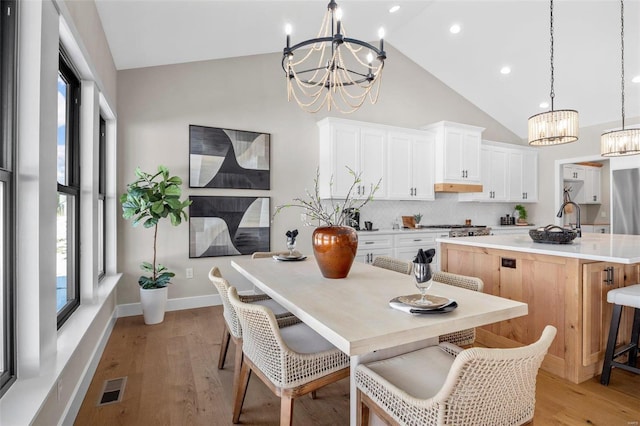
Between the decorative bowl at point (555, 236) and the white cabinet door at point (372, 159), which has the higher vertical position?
the white cabinet door at point (372, 159)

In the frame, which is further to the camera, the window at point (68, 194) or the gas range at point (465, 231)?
the gas range at point (465, 231)

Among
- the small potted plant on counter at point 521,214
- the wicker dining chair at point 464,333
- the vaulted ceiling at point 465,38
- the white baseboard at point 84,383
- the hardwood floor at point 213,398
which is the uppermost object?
the vaulted ceiling at point 465,38

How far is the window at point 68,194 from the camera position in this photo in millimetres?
2373

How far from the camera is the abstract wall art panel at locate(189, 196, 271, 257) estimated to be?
4246 millimetres

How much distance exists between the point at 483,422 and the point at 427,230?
4.42 meters

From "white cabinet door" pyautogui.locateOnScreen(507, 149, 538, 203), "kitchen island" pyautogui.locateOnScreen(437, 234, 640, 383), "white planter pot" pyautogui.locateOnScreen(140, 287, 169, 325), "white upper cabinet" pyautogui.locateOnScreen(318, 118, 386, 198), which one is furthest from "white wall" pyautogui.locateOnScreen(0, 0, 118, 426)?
"white cabinet door" pyautogui.locateOnScreen(507, 149, 538, 203)

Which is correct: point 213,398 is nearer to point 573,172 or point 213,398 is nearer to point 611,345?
point 611,345

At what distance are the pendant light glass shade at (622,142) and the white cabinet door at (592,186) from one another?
4389 mm

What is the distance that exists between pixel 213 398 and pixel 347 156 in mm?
3509

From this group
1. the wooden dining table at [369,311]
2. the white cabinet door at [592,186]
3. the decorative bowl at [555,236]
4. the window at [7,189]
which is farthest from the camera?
the white cabinet door at [592,186]

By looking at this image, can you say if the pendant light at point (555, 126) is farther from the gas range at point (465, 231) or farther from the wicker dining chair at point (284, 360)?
the wicker dining chair at point (284, 360)

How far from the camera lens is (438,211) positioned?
20.2 feet

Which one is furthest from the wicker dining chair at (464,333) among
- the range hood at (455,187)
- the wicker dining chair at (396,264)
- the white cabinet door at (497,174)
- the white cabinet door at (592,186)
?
the white cabinet door at (592,186)

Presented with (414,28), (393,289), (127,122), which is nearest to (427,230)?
(414,28)
